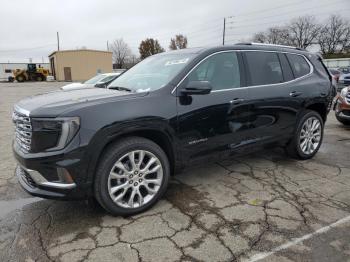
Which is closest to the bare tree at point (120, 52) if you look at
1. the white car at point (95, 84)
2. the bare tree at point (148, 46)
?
the bare tree at point (148, 46)

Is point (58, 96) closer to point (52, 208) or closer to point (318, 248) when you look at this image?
point (52, 208)

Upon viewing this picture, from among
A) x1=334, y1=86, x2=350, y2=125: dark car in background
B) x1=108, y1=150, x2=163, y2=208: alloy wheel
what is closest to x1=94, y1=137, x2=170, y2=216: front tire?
x1=108, y1=150, x2=163, y2=208: alloy wheel

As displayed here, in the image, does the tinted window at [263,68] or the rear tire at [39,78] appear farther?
the rear tire at [39,78]

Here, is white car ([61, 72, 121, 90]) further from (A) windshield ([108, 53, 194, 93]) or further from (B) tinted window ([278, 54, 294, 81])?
(B) tinted window ([278, 54, 294, 81])

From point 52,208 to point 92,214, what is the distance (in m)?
0.52

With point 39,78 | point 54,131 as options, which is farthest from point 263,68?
point 39,78

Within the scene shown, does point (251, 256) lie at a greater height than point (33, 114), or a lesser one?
lesser

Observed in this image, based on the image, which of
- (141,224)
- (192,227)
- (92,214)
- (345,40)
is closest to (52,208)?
(92,214)

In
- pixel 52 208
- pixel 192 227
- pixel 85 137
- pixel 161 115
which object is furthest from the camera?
pixel 52 208

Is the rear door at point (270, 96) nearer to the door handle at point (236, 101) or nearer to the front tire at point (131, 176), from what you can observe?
the door handle at point (236, 101)

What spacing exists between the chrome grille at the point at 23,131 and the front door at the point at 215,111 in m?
1.52

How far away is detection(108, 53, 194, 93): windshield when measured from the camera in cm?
362

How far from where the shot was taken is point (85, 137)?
2.84 m

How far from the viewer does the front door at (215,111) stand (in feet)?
11.5
